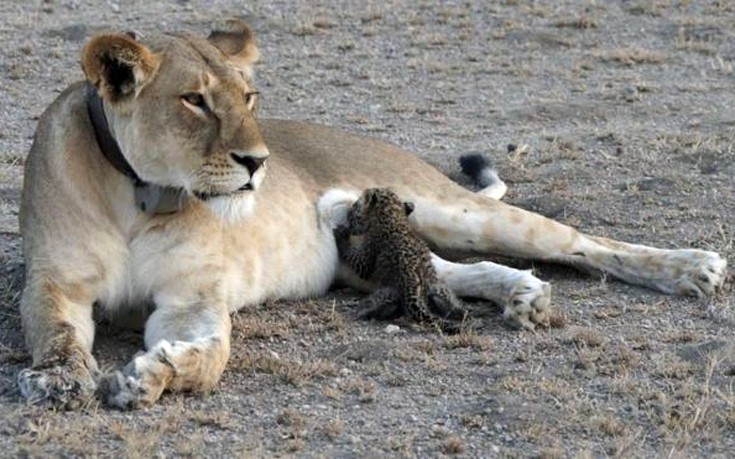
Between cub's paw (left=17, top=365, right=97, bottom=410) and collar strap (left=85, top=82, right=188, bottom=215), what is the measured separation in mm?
663

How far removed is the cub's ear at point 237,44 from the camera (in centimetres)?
519

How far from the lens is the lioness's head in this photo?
458 centimetres

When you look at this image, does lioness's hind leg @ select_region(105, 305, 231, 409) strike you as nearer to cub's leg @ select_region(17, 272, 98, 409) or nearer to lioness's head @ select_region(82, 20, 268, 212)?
cub's leg @ select_region(17, 272, 98, 409)

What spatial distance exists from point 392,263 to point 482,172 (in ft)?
5.20

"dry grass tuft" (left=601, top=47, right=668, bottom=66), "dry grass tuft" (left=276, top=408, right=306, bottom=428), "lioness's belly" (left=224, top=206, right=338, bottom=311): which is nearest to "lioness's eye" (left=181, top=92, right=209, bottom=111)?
"lioness's belly" (left=224, top=206, right=338, bottom=311)

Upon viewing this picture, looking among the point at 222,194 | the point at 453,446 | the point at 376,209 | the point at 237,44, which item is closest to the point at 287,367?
the point at 222,194

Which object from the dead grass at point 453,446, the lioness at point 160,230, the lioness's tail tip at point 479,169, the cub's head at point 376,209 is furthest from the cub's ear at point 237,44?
the lioness's tail tip at point 479,169

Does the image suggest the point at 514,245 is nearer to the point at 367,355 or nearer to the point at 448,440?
the point at 367,355

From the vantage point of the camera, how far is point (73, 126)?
4879 millimetres

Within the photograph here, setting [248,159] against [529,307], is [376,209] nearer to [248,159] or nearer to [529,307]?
[529,307]

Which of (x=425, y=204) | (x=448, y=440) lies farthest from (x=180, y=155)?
(x=425, y=204)

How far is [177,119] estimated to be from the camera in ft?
15.1

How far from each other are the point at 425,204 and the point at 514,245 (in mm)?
370

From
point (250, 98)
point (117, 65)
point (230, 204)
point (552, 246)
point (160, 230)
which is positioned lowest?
point (552, 246)
